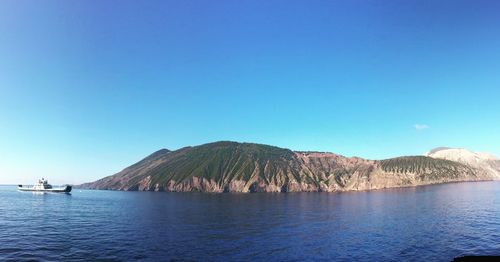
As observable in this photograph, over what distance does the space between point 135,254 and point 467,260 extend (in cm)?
5049

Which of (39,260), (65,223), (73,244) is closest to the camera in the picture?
(39,260)

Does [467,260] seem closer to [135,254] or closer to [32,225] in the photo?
[135,254]

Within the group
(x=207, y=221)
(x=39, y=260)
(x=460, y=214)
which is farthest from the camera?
(x=460, y=214)

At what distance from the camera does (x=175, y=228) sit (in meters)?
86.6

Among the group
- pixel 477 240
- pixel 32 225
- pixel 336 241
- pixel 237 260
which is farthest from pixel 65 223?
pixel 477 240

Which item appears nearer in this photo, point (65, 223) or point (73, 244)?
point (73, 244)

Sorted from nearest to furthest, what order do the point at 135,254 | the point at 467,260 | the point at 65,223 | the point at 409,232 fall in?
1. the point at 467,260
2. the point at 135,254
3. the point at 409,232
4. the point at 65,223

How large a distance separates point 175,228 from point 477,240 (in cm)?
7315

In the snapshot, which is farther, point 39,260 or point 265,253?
point 265,253

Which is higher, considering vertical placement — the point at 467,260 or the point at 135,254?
the point at 467,260

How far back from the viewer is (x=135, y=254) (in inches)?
2226

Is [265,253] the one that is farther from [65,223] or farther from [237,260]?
[65,223]

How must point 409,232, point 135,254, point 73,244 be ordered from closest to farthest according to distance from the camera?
point 135,254
point 73,244
point 409,232

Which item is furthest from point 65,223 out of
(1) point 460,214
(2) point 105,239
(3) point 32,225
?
(1) point 460,214
